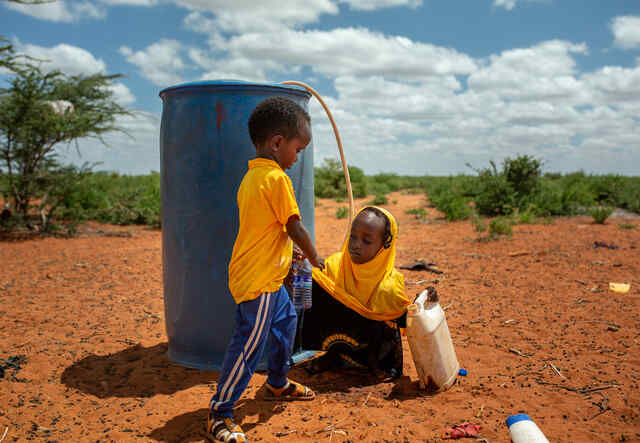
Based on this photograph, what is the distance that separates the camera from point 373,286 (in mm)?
2840

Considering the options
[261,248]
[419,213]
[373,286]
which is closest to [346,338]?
[373,286]

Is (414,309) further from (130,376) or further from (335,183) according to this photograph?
(335,183)

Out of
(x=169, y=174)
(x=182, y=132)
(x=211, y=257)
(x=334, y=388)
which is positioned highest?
(x=182, y=132)

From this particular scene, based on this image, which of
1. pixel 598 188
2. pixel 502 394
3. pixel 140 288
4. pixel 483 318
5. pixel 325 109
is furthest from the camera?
pixel 598 188

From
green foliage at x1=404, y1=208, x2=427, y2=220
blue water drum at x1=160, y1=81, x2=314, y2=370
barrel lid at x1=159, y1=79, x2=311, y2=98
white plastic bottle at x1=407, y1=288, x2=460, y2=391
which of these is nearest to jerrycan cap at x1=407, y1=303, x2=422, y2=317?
white plastic bottle at x1=407, y1=288, x2=460, y2=391

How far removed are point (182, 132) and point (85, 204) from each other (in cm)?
870

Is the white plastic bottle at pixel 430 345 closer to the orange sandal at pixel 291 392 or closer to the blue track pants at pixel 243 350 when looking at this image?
the orange sandal at pixel 291 392

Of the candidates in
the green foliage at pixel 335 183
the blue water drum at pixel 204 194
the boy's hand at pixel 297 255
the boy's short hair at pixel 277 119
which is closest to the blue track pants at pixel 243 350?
the boy's hand at pixel 297 255

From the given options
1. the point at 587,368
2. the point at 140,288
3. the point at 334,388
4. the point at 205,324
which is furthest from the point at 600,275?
the point at 140,288

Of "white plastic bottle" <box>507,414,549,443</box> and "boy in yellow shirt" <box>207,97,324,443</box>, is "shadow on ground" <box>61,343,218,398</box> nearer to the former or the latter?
"boy in yellow shirt" <box>207,97,324,443</box>

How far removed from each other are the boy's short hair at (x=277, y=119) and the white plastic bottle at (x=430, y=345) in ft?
3.90

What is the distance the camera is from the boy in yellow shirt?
2.16 metres

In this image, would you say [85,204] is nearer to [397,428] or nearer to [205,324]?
[205,324]

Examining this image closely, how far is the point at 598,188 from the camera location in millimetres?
13141
